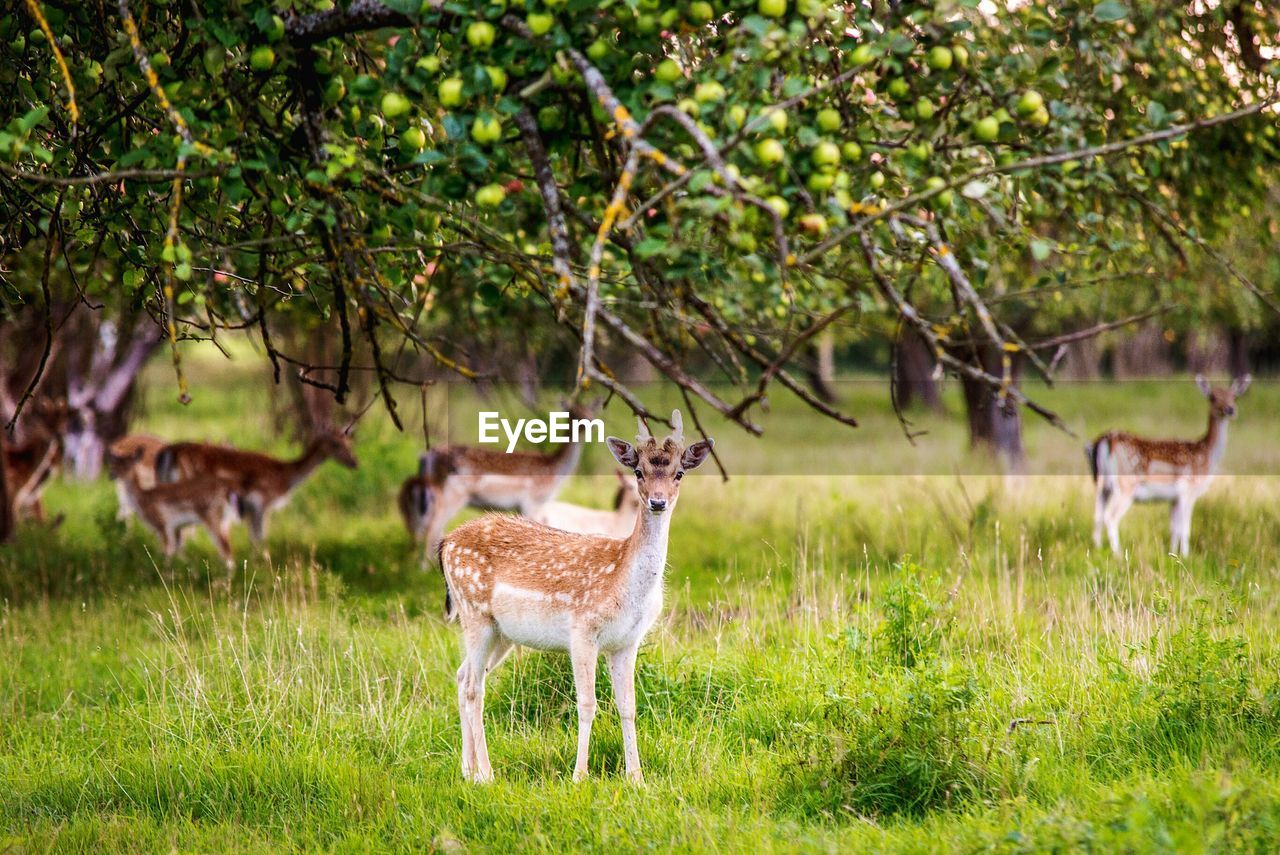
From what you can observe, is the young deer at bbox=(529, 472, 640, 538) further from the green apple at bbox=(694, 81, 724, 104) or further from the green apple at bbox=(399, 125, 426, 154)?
the green apple at bbox=(694, 81, 724, 104)

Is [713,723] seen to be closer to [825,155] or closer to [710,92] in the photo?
[825,155]

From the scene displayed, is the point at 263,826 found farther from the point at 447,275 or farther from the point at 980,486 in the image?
the point at 980,486

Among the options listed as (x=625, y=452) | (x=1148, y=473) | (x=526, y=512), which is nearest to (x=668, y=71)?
(x=625, y=452)

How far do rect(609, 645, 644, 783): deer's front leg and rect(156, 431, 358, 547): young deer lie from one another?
7128mm

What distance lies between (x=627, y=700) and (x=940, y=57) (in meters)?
3.13

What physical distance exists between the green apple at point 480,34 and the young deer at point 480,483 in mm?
8456

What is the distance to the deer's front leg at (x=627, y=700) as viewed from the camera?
5.76 metres

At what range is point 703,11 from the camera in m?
3.94

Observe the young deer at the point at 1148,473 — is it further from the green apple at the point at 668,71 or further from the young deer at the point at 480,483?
the green apple at the point at 668,71

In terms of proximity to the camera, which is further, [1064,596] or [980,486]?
[980,486]

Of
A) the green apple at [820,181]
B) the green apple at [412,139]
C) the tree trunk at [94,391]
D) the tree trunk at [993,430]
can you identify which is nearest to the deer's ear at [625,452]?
the green apple at [412,139]

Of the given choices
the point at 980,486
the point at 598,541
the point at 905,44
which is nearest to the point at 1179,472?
the point at 980,486

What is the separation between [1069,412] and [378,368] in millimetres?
26737

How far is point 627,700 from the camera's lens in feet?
19.3
